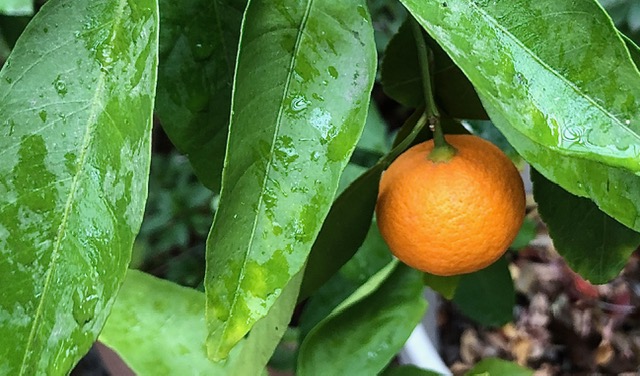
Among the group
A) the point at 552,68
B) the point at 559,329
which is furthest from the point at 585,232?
the point at 559,329

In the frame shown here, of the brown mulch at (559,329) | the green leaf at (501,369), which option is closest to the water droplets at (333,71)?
the green leaf at (501,369)

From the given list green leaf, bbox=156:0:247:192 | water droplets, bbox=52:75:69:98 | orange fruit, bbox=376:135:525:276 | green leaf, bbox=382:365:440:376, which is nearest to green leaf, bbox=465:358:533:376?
green leaf, bbox=382:365:440:376

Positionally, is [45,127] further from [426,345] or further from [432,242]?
[426,345]

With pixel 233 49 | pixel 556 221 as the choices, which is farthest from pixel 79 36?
pixel 556 221

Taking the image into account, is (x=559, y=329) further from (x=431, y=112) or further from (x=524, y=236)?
(x=431, y=112)

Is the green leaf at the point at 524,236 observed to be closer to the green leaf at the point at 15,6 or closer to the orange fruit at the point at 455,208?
the orange fruit at the point at 455,208
